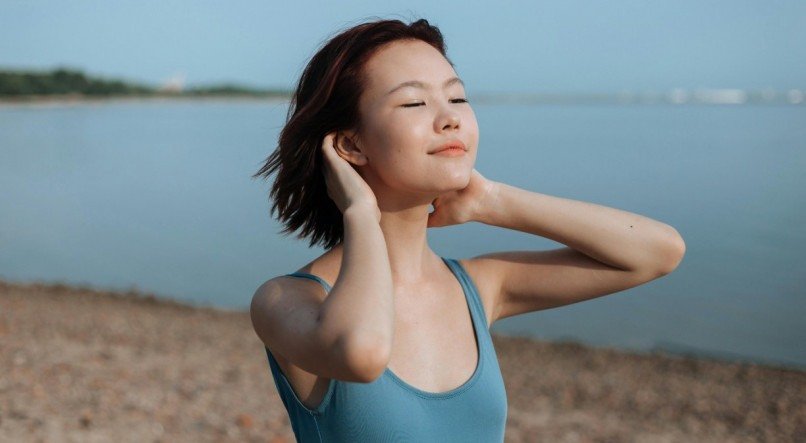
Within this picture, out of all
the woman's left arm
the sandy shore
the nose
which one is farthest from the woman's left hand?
the sandy shore

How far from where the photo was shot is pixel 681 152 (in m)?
26.1

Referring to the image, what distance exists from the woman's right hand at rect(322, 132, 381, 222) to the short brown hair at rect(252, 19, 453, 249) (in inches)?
1.9

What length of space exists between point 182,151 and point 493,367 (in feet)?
110

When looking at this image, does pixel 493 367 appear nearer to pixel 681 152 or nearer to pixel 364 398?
pixel 364 398

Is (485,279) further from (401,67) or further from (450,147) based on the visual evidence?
(401,67)

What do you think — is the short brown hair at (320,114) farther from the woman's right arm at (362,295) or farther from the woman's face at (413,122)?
the woman's right arm at (362,295)

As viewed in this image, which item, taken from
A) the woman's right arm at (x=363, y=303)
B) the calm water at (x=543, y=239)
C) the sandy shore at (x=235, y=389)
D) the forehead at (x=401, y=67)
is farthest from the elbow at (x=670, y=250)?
the sandy shore at (x=235, y=389)

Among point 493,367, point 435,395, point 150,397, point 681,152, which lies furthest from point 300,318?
point 681,152

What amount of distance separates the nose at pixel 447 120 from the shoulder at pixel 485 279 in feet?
1.34

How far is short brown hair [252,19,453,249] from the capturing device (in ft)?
6.18

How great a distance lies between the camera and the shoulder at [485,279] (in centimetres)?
210

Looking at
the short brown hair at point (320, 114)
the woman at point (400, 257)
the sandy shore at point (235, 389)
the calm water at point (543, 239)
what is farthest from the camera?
the calm water at point (543, 239)

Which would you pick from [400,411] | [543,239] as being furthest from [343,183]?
[543,239]

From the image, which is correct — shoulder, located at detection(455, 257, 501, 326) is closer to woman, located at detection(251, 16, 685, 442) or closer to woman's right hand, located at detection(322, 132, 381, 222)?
woman, located at detection(251, 16, 685, 442)
